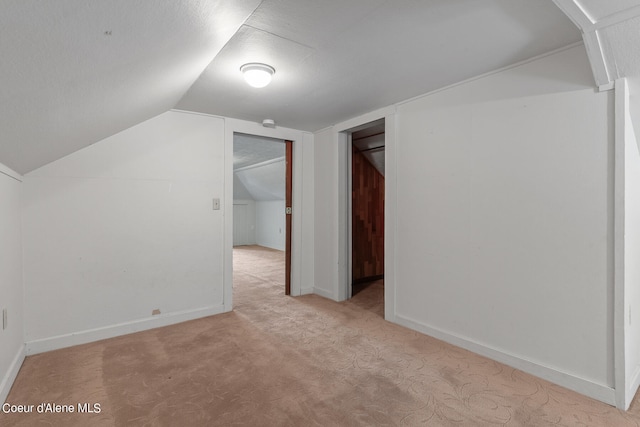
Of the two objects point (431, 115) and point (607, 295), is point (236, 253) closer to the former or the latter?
point (431, 115)

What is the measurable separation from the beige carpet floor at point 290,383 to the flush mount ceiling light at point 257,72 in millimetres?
1921

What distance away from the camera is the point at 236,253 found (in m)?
7.18

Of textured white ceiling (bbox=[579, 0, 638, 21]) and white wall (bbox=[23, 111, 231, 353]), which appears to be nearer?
textured white ceiling (bbox=[579, 0, 638, 21])

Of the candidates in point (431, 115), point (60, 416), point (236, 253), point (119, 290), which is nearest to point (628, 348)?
point (431, 115)

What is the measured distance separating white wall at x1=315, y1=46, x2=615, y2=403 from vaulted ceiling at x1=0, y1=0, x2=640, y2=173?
0.20 m

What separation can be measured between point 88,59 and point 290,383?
6.10 ft

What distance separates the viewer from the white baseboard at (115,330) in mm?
2219

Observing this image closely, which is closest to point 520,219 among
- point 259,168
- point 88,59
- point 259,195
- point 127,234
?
point 88,59

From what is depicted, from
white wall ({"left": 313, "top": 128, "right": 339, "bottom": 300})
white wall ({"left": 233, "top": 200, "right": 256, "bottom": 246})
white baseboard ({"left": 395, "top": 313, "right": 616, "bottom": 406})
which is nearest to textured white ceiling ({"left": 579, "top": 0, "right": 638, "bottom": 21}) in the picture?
white baseboard ({"left": 395, "top": 313, "right": 616, "bottom": 406})

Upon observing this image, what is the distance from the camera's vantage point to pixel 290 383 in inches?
70.9

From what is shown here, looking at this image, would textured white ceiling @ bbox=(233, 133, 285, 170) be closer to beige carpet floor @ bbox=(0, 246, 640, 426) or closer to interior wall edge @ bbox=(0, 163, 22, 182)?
interior wall edge @ bbox=(0, 163, 22, 182)

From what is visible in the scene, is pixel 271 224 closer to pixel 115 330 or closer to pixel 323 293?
pixel 323 293

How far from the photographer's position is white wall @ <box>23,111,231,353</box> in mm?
2268

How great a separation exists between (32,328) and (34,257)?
515 mm
